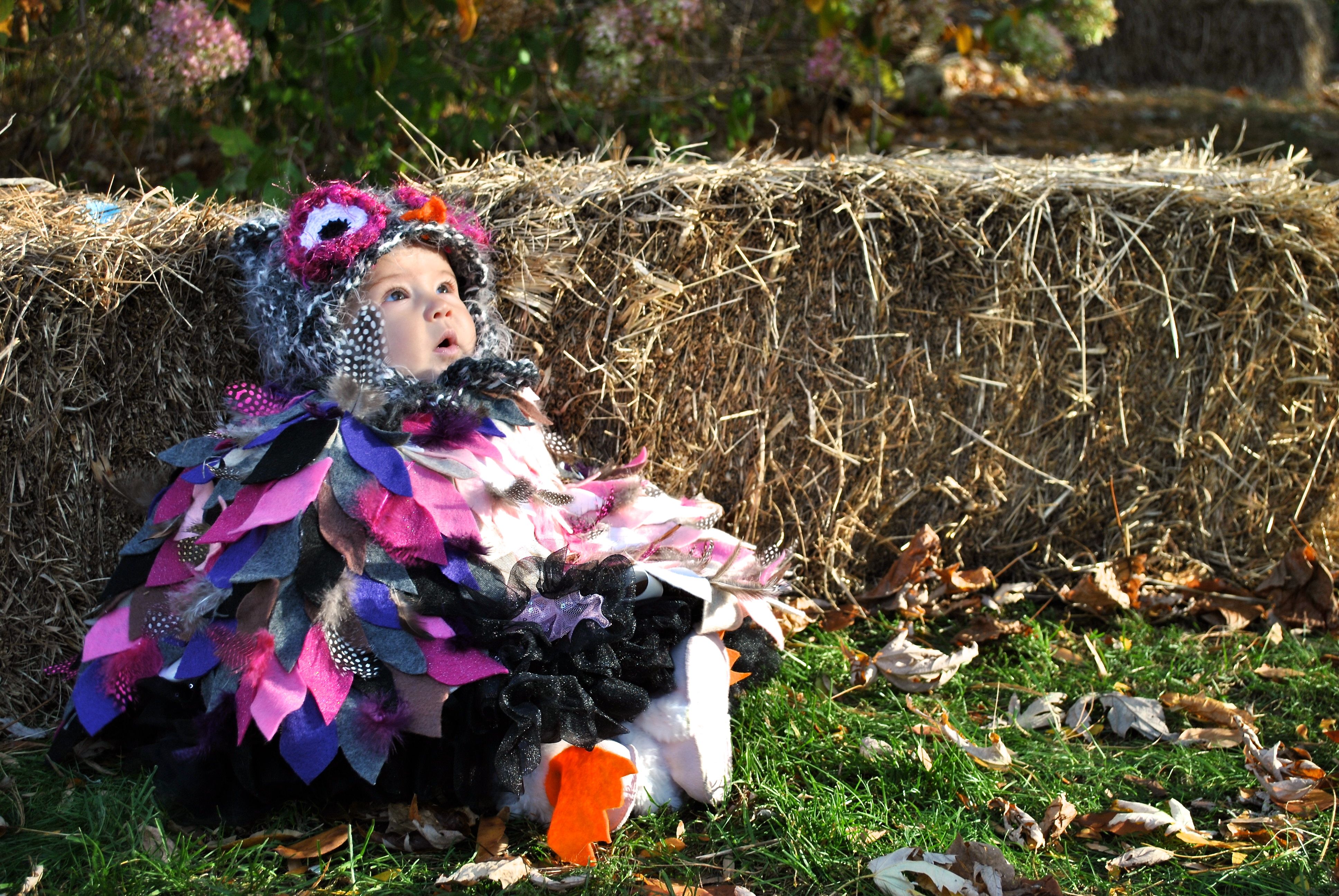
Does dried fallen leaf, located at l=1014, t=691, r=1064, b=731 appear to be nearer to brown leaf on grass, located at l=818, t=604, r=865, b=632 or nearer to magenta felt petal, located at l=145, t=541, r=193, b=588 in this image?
brown leaf on grass, located at l=818, t=604, r=865, b=632

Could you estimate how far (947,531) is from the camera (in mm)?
3299

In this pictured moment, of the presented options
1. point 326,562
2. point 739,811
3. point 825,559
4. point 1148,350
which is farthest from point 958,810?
point 1148,350

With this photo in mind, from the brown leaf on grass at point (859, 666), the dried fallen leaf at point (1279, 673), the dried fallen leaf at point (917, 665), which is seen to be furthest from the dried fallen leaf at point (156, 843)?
the dried fallen leaf at point (1279, 673)

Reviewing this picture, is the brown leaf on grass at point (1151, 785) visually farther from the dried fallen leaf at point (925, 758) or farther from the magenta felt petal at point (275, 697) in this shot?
the magenta felt petal at point (275, 697)

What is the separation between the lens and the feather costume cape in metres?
2.05

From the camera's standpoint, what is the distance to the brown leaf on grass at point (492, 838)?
2.04 metres

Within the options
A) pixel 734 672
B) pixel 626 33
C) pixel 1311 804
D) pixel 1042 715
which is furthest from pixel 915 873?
pixel 626 33

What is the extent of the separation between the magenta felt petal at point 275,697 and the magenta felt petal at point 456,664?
0.25 m

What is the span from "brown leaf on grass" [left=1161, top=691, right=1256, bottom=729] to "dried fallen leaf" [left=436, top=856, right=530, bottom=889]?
1749 mm

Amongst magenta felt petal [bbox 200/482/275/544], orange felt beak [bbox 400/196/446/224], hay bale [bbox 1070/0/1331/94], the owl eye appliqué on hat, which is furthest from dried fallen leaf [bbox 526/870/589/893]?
hay bale [bbox 1070/0/1331/94]

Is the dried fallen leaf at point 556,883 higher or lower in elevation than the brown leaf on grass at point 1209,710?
higher

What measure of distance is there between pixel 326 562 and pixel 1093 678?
2.04 m

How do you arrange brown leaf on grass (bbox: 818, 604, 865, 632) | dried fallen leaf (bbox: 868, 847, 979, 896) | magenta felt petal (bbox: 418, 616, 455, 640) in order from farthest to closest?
brown leaf on grass (bbox: 818, 604, 865, 632) < magenta felt petal (bbox: 418, 616, 455, 640) < dried fallen leaf (bbox: 868, 847, 979, 896)

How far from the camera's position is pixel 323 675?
2057mm
